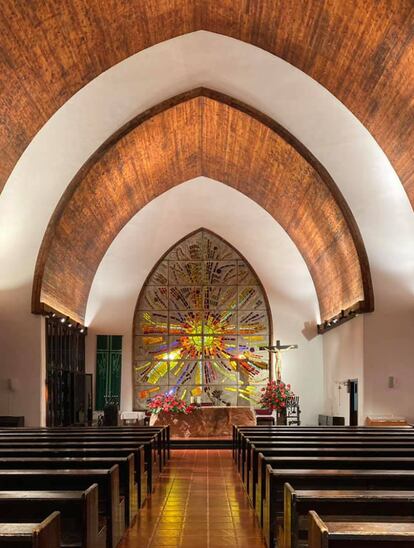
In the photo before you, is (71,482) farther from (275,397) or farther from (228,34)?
(275,397)

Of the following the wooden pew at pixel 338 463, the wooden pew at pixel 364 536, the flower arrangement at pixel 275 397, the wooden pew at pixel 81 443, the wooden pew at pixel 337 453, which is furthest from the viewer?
the flower arrangement at pixel 275 397

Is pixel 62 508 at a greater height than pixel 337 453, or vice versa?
pixel 62 508

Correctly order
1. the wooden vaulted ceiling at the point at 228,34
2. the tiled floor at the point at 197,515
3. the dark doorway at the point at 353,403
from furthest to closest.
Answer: the dark doorway at the point at 353,403, the wooden vaulted ceiling at the point at 228,34, the tiled floor at the point at 197,515

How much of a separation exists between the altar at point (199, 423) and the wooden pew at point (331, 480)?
1022 cm

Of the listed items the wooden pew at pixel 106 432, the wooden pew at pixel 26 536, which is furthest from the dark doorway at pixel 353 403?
the wooden pew at pixel 26 536

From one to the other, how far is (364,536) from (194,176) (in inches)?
668

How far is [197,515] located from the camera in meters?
7.00

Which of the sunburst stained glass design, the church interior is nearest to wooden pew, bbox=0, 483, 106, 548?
the church interior

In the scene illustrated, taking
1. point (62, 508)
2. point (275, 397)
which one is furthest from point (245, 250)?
point (62, 508)

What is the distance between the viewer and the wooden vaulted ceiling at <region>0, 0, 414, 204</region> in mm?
10094

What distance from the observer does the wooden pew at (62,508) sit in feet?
12.3

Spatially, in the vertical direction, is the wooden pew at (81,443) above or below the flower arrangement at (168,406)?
above

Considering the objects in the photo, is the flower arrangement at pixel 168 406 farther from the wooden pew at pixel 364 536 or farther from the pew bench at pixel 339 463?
the wooden pew at pixel 364 536

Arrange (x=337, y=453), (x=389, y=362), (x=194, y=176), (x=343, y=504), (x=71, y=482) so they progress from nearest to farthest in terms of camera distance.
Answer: (x=343, y=504), (x=71, y=482), (x=337, y=453), (x=389, y=362), (x=194, y=176)
